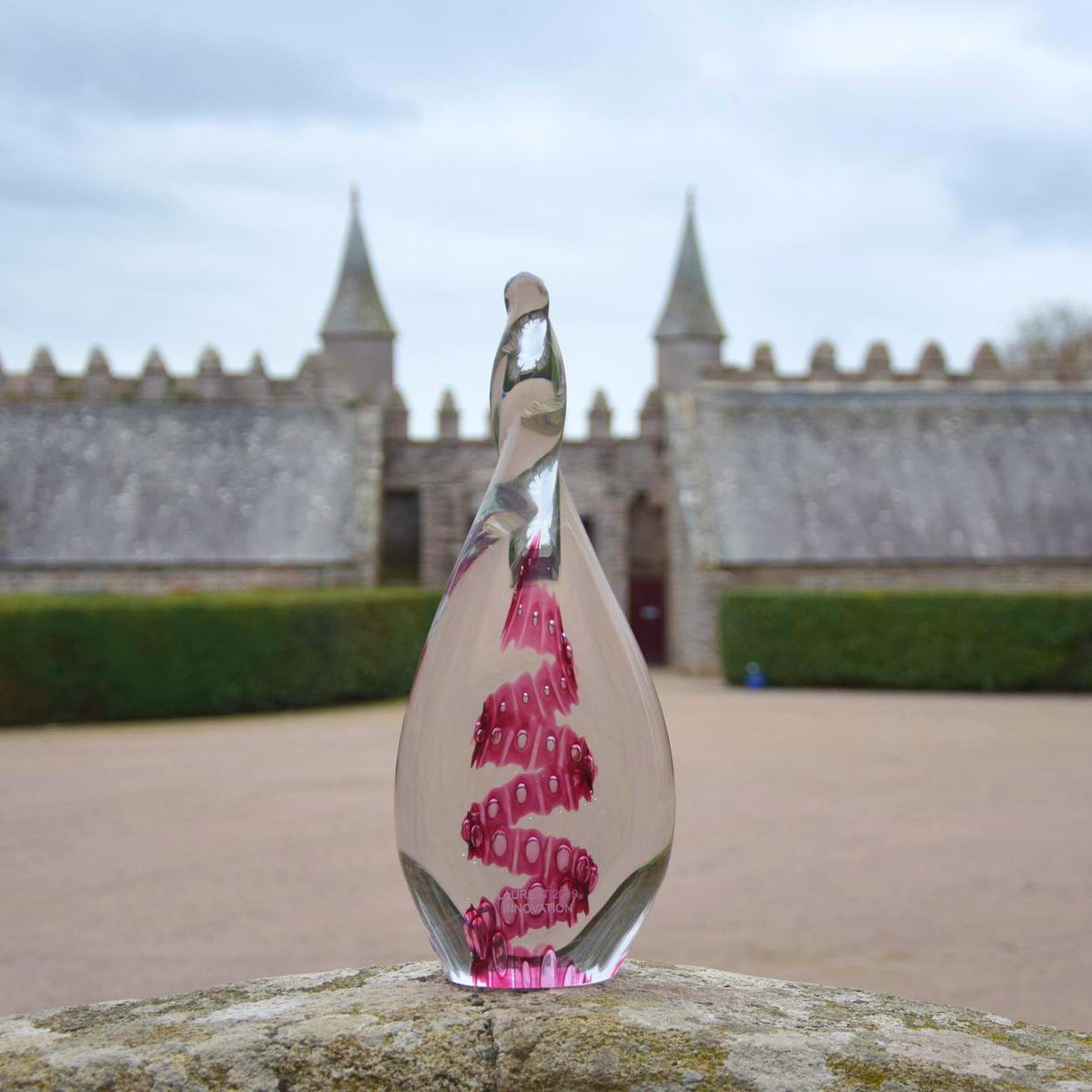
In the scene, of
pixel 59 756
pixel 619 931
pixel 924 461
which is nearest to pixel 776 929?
pixel 619 931

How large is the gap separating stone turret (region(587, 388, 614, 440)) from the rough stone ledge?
25.5 m

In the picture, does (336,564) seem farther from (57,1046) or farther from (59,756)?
(57,1046)

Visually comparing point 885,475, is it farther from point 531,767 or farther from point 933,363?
point 531,767

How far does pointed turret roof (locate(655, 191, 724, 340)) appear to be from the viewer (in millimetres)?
→ 33594

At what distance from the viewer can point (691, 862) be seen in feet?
30.5

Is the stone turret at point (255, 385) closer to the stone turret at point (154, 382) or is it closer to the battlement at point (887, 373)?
the stone turret at point (154, 382)

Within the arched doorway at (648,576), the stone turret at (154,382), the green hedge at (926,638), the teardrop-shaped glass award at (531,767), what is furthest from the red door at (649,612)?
the teardrop-shaped glass award at (531,767)

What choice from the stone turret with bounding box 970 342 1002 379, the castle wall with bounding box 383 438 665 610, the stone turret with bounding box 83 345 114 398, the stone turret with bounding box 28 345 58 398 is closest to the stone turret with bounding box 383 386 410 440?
the castle wall with bounding box 383 438 665 610

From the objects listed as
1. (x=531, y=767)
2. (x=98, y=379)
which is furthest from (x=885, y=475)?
(x=531, y=767)

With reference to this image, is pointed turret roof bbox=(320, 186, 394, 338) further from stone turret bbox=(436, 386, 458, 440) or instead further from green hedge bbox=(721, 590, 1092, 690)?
green hedge bbox=(721, 590, 1092, 690)

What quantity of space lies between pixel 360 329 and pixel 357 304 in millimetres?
708

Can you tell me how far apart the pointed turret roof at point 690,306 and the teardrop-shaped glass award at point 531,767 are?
3033 centimetres

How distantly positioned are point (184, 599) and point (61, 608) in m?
1.47

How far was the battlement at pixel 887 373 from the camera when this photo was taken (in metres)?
29.0
